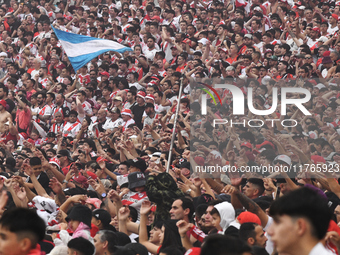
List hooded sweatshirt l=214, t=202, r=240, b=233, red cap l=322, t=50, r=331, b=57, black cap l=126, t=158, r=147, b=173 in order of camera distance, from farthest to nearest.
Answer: red cap l=322, t=50, r=331, b=57 → black cap l=126, t=158, r=147, b=173 → hooded sweatshirt l=214, t=202, r=240, b=233

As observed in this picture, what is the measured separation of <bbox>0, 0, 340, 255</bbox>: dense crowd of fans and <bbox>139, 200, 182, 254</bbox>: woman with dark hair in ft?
0.04

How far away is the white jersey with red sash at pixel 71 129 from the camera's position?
12.8 m

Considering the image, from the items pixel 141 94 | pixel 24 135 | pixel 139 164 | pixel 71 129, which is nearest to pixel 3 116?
pixel 24 135

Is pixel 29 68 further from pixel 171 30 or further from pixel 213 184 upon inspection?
pixel 213 184

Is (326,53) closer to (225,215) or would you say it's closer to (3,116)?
(225,215)

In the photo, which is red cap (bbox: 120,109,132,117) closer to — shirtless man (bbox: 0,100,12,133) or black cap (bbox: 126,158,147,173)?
shirtless man (bbox: 0,100,12,133)

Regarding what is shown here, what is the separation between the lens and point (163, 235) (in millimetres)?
5234

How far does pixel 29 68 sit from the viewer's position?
16.8 meters

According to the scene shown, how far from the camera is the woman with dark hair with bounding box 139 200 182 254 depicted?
5.04 meters

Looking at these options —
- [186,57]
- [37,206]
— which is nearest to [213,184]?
[37,206]

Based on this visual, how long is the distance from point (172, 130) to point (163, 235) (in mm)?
5136

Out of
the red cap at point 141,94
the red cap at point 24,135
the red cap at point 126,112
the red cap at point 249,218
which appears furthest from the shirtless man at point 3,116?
the red cap at point 249,218

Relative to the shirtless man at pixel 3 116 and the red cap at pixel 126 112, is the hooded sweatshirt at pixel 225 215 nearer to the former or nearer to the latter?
the red cap at pixel 126 112

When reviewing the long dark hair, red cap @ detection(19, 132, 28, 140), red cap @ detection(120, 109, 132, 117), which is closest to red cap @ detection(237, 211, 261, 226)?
the long dark hair
